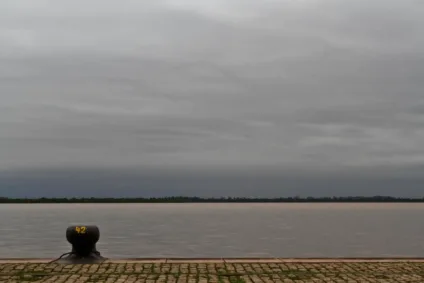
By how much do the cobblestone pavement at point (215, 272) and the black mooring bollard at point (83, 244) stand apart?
1.06 m

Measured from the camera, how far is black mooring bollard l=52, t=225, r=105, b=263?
15.8 meters

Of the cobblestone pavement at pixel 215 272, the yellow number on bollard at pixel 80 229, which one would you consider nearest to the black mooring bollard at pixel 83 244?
the yellow number on bollard at pixel 80 229

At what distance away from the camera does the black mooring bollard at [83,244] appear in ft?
52.0

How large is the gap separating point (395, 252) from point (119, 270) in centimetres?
3087

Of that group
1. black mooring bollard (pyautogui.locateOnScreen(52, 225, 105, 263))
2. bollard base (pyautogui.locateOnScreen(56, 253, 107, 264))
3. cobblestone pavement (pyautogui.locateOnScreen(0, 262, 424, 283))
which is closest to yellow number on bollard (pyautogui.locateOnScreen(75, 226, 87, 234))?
black mooring bollard (pyautogui.locateOnScreen(52, 225, 105, 263))

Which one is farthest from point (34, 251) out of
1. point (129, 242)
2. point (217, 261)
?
point (217, 261)

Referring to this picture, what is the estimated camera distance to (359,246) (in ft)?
147

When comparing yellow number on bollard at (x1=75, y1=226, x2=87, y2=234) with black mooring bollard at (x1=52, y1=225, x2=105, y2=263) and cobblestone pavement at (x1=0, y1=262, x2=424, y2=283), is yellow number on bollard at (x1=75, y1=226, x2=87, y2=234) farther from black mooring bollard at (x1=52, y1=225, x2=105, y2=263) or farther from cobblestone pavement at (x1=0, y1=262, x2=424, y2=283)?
cobblestone pavement at (x1=0, y1=262, x2=424, y2=283)

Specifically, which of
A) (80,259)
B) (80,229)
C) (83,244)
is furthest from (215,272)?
(80,229)

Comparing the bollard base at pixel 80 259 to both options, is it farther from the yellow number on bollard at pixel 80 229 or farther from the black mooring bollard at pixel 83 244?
the yellow number on bollard at pixel 80 229

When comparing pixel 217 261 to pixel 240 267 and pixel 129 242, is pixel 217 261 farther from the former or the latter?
pixel 129 242

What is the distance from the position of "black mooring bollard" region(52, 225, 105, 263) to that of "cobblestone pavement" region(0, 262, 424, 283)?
1.06 m

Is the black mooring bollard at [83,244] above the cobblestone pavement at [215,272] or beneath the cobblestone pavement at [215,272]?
above

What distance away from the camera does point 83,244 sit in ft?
52.9
